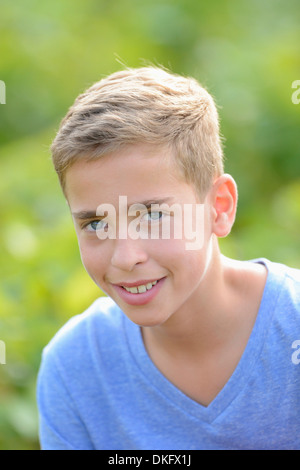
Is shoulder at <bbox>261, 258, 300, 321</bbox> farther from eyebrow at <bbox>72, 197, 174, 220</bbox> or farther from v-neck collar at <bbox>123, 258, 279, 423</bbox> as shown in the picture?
eyebrow at <bbox>72, 197, 174, 220</bbox>

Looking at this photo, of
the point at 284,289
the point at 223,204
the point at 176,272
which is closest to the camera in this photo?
the point at 176,272

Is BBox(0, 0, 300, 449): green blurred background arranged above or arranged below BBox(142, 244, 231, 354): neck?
above

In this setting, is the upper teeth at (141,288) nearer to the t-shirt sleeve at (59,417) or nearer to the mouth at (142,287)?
the mouth at (142,287)

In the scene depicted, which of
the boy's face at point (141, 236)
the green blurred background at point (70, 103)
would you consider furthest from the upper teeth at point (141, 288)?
the green blurred background at point (70, 103)

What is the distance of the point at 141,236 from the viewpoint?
2070mm

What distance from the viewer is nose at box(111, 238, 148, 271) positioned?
205 centimetres

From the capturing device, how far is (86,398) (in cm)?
254

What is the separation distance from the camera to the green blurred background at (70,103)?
351 centimetres

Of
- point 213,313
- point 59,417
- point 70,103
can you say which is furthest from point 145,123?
point 70,103

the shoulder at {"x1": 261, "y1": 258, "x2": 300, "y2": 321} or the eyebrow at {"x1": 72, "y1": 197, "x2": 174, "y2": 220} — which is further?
the shoulder at {"x1": 261, "y1": 258, "x2": 300, "y2": 321}

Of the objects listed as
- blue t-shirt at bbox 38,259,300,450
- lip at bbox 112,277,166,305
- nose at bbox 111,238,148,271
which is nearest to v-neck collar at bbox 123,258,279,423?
blue t-shirt at bbox 38,259,300,450

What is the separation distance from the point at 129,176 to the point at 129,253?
0.64 feet

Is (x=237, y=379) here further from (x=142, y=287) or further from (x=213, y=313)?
(x=142, y=287)
